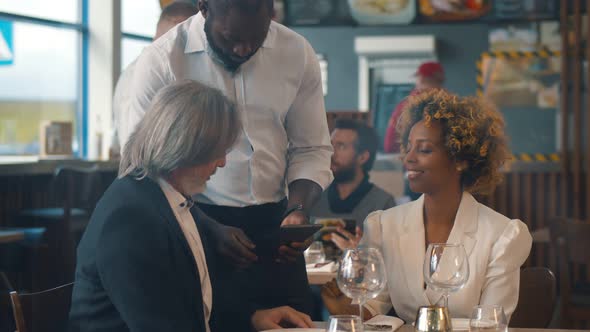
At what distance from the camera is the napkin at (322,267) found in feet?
10.8

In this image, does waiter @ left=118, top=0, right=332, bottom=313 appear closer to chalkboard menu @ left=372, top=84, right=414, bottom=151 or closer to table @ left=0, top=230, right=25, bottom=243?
table @ left=0, top=230, right=25, bottom=243

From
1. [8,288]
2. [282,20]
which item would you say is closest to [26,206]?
[8,288]

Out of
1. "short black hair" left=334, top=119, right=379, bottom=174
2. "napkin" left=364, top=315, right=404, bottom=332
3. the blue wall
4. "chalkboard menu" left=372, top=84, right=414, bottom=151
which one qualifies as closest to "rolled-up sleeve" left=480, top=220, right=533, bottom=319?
"napkin" left=364, top=315, right=404, bottom=332

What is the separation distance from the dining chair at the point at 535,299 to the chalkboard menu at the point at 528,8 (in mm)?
3975

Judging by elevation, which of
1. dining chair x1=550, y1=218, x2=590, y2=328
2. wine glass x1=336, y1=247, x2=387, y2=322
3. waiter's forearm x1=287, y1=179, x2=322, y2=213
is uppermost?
waiter's forearm x1=287, y1=179, x2=322, y2=213

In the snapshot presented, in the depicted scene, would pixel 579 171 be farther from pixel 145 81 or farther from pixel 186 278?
pixel 186 278

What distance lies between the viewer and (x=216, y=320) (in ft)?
6.91

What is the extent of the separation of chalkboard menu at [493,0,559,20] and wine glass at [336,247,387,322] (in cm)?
457

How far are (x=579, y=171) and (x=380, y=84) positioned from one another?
3708 mm

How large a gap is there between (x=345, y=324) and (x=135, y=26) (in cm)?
656

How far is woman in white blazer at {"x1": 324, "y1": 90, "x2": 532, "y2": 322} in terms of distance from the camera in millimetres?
2369

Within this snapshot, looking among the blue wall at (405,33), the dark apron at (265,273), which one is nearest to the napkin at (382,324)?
the dark apron at (265,273)

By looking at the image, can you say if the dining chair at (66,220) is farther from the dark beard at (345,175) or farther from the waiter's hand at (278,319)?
the waiter's hand at (278,319)

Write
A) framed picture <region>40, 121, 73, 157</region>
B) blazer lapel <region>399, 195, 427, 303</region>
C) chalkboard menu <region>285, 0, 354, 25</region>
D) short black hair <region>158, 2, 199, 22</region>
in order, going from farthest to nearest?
framed picture <region>40, 121, 73, 157</region> → chalkboard menu <region>285, 0, 354, 25</region> → short black hair <region>158, 2, 199, 22</region> → blazer lapel <region>399, 195, 427, 303</region>
